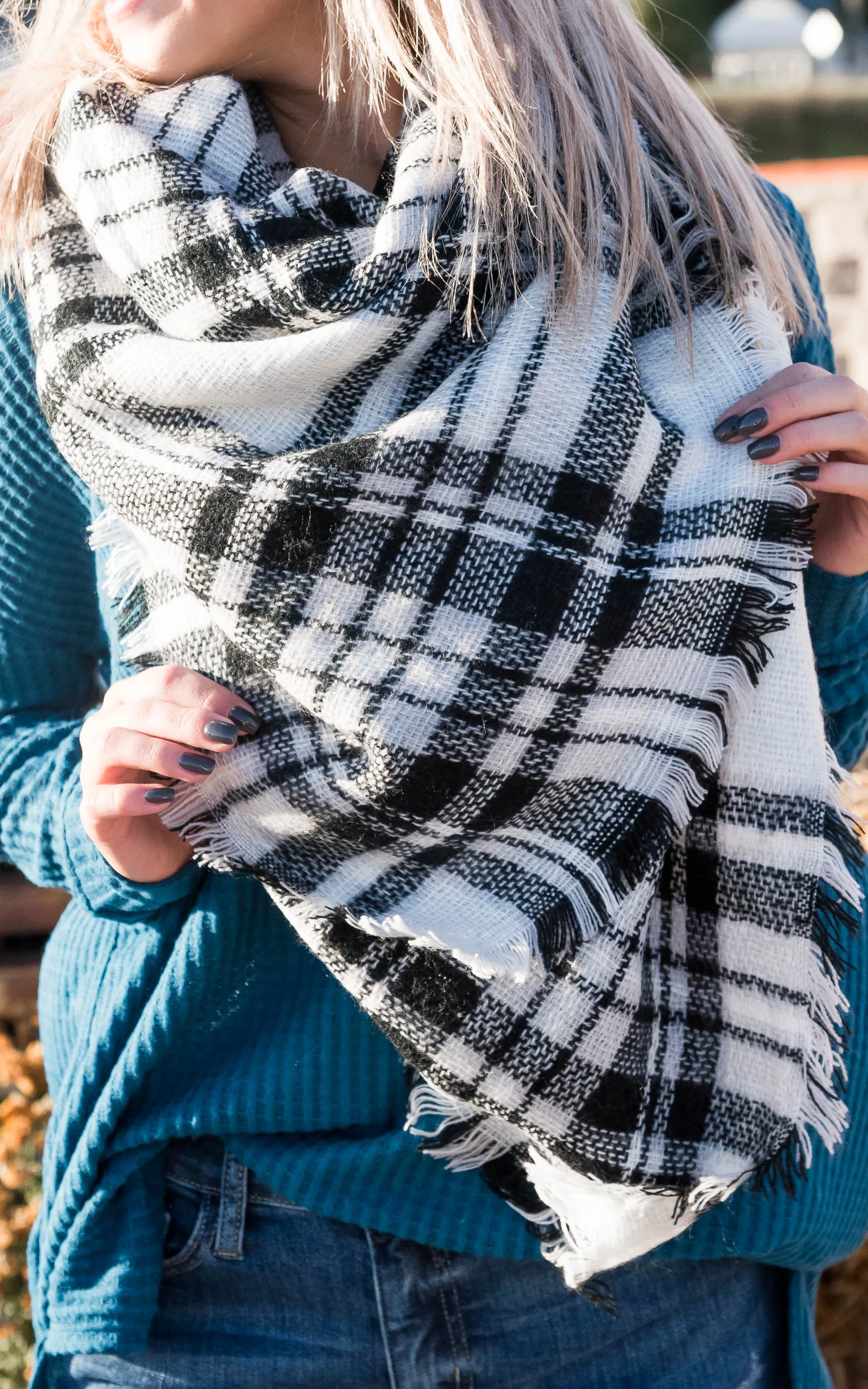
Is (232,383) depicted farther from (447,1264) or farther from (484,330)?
(447,1264)

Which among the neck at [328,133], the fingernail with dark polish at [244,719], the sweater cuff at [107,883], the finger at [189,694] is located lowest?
the sweater cuff at [107,883]

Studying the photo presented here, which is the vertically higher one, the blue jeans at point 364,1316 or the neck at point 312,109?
the neck at point 312,109

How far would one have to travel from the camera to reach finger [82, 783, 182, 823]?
100 cm

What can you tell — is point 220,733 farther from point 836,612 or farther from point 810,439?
point 836,612

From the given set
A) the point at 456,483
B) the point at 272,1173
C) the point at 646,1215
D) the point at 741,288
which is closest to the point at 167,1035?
the point at 272,1173

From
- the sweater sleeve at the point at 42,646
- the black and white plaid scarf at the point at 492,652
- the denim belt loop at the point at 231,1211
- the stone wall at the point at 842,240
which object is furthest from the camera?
the stone wall at the point at 842,240

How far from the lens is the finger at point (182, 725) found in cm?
96

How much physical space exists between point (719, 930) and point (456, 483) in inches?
17.9

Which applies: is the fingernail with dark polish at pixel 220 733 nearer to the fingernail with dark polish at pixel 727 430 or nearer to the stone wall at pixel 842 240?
the fingernail with dark polish at pixel 727 430

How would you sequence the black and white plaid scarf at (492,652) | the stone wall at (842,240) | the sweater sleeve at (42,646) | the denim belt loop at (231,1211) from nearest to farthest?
the black and white plaid scarf at (492,652) < the denim belt loop at (231,1211) < the sweater sleeve at (42,646) < the stone wall at (842,240)

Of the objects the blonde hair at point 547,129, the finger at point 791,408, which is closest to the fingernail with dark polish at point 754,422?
the finger at point 791,408

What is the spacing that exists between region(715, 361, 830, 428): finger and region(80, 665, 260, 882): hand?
48 centimetres

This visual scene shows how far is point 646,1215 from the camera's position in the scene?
100 cm

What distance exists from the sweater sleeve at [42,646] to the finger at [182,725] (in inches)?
7.6
